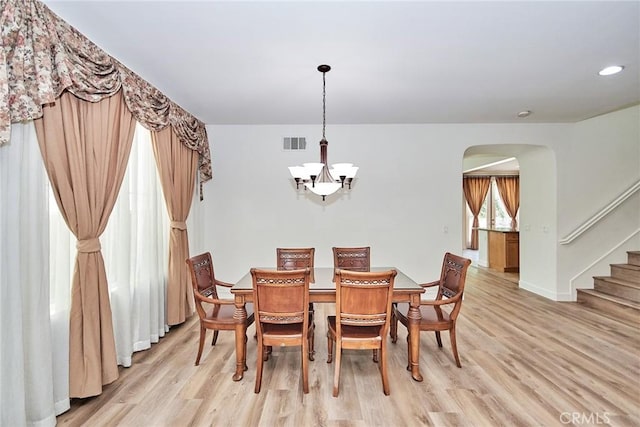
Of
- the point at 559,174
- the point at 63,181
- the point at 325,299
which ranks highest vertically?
the point at 559,174

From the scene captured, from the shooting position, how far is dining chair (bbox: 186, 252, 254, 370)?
2.51m

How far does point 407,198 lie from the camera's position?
466cm

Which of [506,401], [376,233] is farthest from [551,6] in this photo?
[376,233]

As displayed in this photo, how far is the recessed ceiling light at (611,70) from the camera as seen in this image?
276 cm

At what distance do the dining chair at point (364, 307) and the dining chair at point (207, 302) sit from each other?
834 mm

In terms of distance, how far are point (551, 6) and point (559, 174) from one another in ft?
11.7

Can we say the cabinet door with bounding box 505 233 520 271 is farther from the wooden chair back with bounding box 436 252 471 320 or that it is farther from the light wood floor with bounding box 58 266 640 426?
the wooden chair back with bounding box 436 252 471 320

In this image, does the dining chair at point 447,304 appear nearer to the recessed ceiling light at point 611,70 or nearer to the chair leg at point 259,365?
the chair leg at point 259,365

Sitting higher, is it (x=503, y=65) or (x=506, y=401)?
(x=503, y=65)

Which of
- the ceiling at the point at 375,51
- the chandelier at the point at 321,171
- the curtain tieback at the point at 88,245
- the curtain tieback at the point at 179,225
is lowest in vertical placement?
the curtain tieback at the point at 88,245

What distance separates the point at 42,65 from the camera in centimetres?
178

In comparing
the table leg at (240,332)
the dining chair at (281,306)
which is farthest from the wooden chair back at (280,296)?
the table leg at (240,332)

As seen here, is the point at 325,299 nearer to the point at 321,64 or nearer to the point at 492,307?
the point at 321,64

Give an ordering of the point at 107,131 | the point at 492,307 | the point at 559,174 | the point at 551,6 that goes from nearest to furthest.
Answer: the point at 551,6, the point at 107,131, the point at 492,307, the point at 559,174
